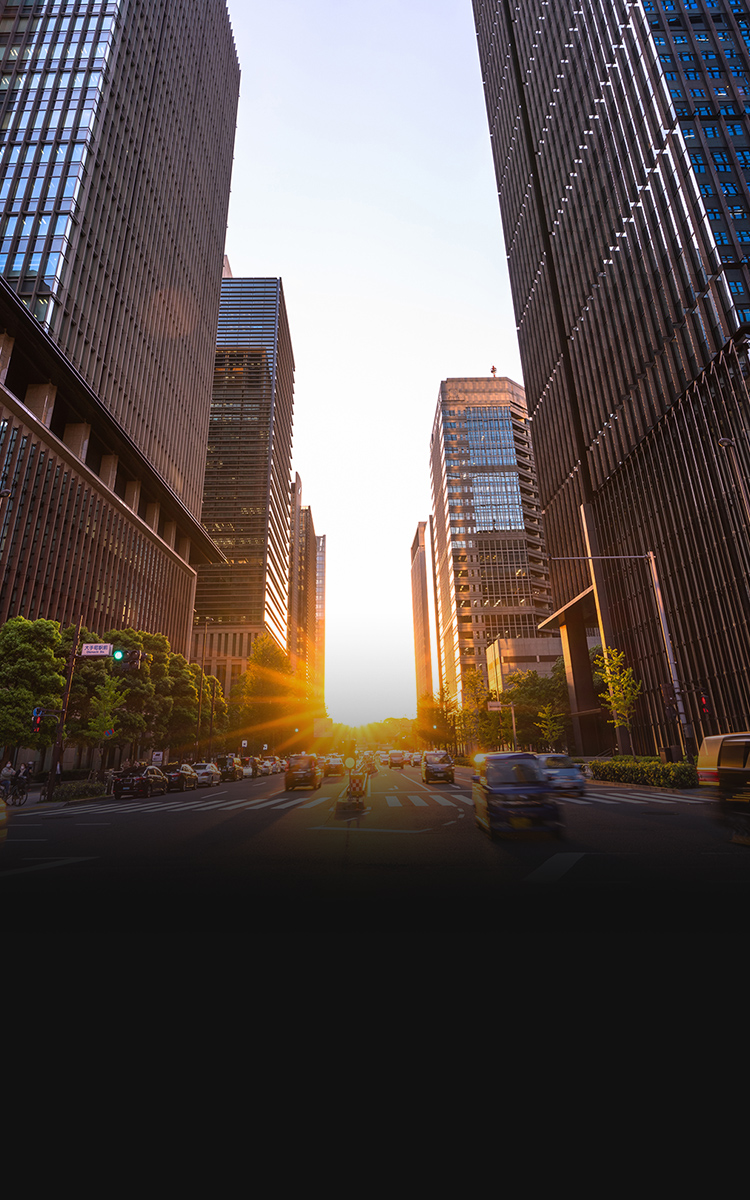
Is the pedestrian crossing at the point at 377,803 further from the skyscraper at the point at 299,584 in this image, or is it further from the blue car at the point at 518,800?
the skyscraper at the point at 299,584

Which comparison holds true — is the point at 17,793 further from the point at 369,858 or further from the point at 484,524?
the point at 484,524

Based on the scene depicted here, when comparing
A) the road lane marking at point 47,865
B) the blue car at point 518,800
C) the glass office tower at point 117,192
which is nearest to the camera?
the road lane marking at point 47,865

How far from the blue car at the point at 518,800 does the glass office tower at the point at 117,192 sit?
5343cm

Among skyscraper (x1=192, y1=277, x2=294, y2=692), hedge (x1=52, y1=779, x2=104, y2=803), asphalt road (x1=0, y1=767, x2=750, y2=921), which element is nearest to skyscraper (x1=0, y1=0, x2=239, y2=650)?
hedge (x1=52, y1=779, x2=104, y2=803)

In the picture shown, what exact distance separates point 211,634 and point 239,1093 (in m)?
110

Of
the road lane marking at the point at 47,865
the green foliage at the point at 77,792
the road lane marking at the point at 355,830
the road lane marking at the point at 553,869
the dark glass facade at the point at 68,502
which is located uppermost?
the dark glass facade at the point at 68,502

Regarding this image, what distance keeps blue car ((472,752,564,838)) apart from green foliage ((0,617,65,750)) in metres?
27.4

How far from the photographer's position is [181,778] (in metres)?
35.1

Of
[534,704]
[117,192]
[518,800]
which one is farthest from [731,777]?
[117,192]

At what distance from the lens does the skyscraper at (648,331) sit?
36219 millimetres

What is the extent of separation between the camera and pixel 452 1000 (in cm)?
405

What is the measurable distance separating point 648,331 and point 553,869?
4704cm

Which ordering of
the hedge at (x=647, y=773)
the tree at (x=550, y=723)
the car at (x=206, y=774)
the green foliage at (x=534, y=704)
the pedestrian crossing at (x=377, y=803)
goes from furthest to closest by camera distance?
the green foliage at (x=534, y=704)
the tree at (x=550, y=723)
the car at (x=206, y=774)
the hedge at (x=647, y=773)
the pedestrian crossing at (x=377, y=803)

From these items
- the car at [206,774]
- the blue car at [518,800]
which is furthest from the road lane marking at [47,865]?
the car at [206,774]
